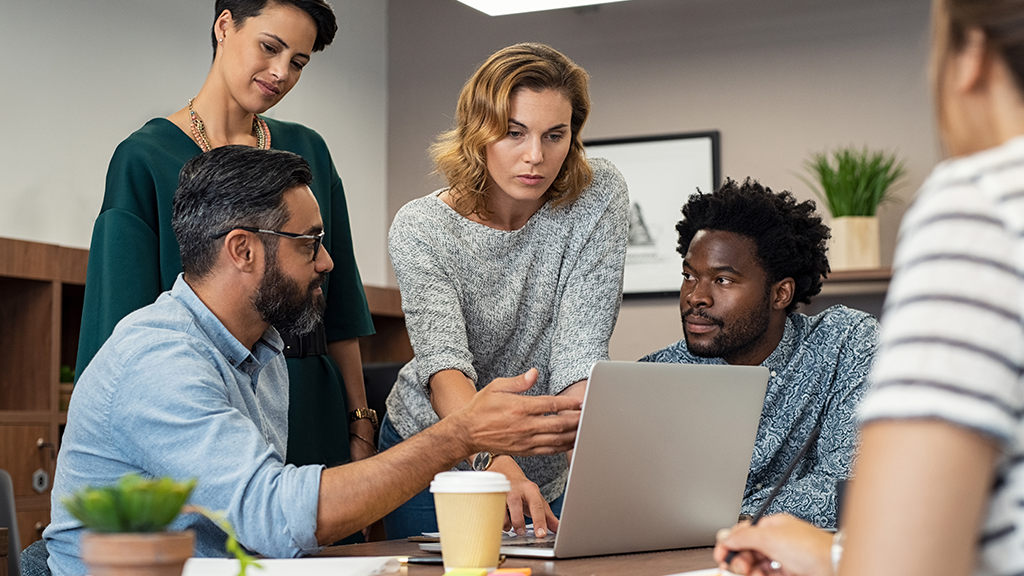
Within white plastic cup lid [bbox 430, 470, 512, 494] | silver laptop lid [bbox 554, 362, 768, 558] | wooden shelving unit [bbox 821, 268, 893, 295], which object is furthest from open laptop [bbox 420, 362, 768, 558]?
wooden shelving unit [bbox 821, 268, 893, 295]

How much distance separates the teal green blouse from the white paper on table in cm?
74

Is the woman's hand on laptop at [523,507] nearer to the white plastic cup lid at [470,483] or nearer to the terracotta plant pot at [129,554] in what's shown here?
the white plastic cup lid at [470,483]

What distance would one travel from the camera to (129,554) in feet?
2.29

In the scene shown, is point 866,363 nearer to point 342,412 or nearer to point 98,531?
point 342,412

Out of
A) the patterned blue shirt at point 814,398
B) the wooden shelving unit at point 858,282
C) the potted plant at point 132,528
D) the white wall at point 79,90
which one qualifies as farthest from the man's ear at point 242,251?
the wooden shelving unit at point 858,282

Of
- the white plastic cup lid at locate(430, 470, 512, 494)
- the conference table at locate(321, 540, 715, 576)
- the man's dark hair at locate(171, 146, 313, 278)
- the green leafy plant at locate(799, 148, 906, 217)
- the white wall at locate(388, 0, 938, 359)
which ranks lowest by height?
the conference table at locate(321, 540, 715, 576)

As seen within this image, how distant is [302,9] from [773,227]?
109 cm

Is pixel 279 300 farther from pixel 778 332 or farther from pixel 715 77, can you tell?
pixel 715 77

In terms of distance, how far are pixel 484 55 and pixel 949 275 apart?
4350mm

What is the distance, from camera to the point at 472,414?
49.9 inches

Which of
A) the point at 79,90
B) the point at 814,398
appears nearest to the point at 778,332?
the point at 814,398

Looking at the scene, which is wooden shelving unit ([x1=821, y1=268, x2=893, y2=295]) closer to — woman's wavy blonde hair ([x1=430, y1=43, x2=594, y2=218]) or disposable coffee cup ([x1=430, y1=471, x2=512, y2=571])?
woman's wavy blonde hair ([x1=430, y1=43, x2=594, y2=218])

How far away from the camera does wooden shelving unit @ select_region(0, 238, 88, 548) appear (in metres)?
2.65

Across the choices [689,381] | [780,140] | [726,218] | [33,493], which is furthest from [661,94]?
[689,381]
